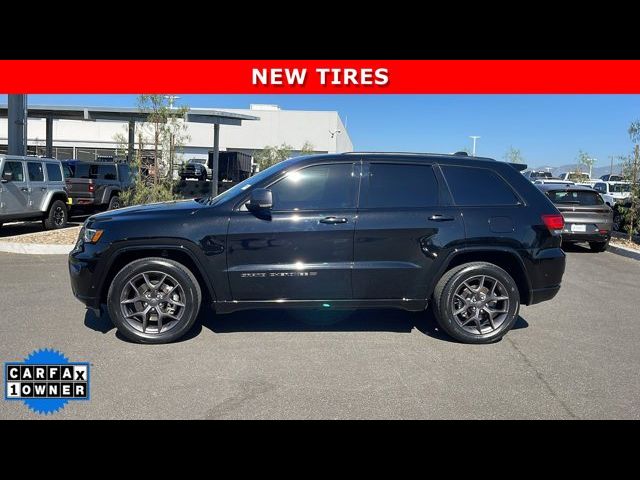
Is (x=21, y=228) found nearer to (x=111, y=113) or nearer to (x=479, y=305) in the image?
(x=479, y=305)

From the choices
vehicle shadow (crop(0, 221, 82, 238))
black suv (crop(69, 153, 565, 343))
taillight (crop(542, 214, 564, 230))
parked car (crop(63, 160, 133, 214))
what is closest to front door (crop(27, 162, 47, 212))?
vehicle shadow (crop(0, 221, 82, 238))

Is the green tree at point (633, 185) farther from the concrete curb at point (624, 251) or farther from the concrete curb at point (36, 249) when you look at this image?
the concrete curb at point (36, 249)

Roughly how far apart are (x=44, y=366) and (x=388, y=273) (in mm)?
3084

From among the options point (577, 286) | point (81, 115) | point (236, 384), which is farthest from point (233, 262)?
point (81, 115)

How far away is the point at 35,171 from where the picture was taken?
1205cm

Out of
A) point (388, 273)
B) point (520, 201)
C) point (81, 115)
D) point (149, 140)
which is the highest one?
point (81, 115)

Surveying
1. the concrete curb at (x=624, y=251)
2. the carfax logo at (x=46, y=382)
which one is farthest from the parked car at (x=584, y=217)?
the carfax logo at (x=46, y=382)

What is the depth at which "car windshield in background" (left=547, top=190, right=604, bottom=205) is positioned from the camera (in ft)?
35.9

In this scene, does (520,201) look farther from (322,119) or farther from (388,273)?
(322,119)

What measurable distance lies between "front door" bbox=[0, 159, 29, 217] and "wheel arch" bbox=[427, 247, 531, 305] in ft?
33.6

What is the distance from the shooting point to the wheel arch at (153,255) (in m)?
4.63

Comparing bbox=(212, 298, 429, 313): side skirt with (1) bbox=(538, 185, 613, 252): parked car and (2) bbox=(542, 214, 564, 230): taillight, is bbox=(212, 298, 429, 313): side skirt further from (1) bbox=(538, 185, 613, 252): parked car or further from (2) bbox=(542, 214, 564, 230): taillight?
(1) bbox=(538, 185, 613, 252): parked car

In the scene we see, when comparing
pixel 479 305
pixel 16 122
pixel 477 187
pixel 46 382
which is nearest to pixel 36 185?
pixel 16 122

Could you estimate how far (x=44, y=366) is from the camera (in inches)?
158
